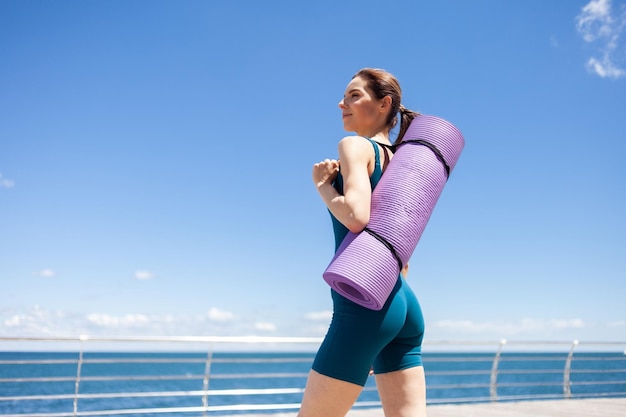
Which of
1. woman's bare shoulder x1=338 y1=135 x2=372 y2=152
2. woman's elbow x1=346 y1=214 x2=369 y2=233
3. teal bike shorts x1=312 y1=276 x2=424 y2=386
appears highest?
woman's bare shoulder x1=338 y1=135 x2=372 y2=152

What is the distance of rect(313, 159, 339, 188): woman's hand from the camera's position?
1.53m

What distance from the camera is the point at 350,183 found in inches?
55.5

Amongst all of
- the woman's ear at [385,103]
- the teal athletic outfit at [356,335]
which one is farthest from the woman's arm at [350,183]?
the woman's ear at [385,103]

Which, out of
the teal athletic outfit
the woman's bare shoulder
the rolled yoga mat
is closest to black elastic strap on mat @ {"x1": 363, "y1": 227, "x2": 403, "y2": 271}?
the rolled yoga mat

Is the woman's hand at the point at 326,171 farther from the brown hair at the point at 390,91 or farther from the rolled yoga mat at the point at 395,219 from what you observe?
the brown hair at the point at 390,91

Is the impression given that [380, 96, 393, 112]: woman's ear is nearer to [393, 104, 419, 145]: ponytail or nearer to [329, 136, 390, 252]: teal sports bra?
[393, 104, 419, 145]: ponytail

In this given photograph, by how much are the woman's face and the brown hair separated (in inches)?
0.7

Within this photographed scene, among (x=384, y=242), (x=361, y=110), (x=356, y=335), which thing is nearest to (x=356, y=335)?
(x=356, y=335)

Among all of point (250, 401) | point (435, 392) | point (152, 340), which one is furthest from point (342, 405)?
point (435, 392)

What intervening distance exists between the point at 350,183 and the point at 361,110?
14.2 inches

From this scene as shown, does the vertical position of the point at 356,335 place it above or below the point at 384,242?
below

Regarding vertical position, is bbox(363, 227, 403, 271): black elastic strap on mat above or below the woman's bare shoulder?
below

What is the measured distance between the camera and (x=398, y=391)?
154 centimetres

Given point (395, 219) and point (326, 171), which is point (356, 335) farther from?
point (326, 171)
